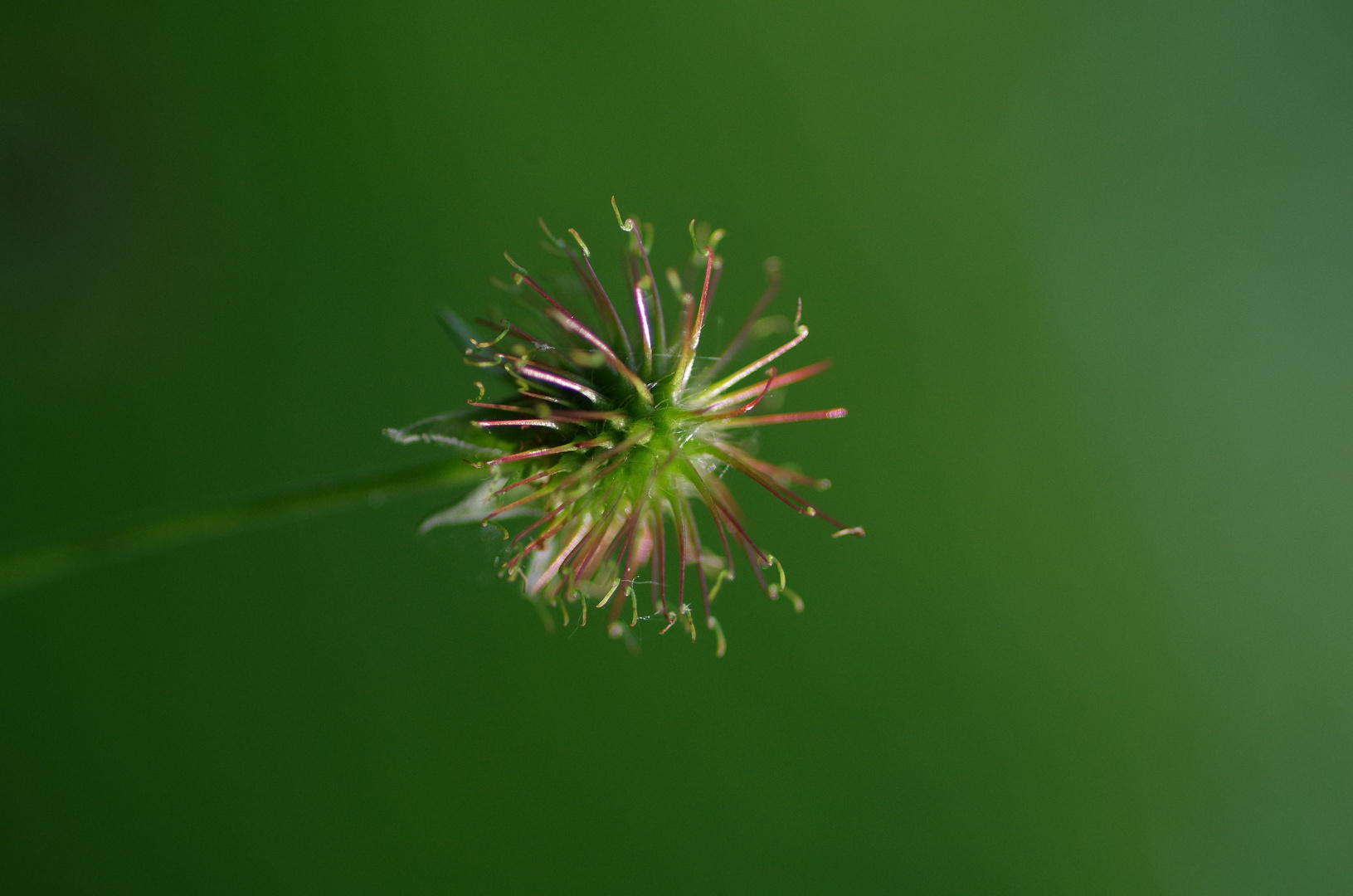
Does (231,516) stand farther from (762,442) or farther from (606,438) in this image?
(762,442)

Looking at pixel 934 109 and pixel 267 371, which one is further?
pixel 934 109

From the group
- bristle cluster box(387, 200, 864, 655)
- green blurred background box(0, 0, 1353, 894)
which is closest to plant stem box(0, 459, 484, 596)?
bristle cluster box(387, 200, 864, 655)

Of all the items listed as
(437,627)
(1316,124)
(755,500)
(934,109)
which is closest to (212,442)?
(437,627)

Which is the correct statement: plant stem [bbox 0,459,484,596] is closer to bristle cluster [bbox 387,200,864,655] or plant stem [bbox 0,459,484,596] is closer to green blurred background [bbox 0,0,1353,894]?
bristle cluster [bbox 387,200,864,655]

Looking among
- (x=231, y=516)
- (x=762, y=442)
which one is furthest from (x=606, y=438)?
(x=762, y=442)

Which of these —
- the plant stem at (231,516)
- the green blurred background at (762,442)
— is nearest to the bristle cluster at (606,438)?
the plant stem at (231,516)

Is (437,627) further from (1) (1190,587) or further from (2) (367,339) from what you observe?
(1) (1190,587)
